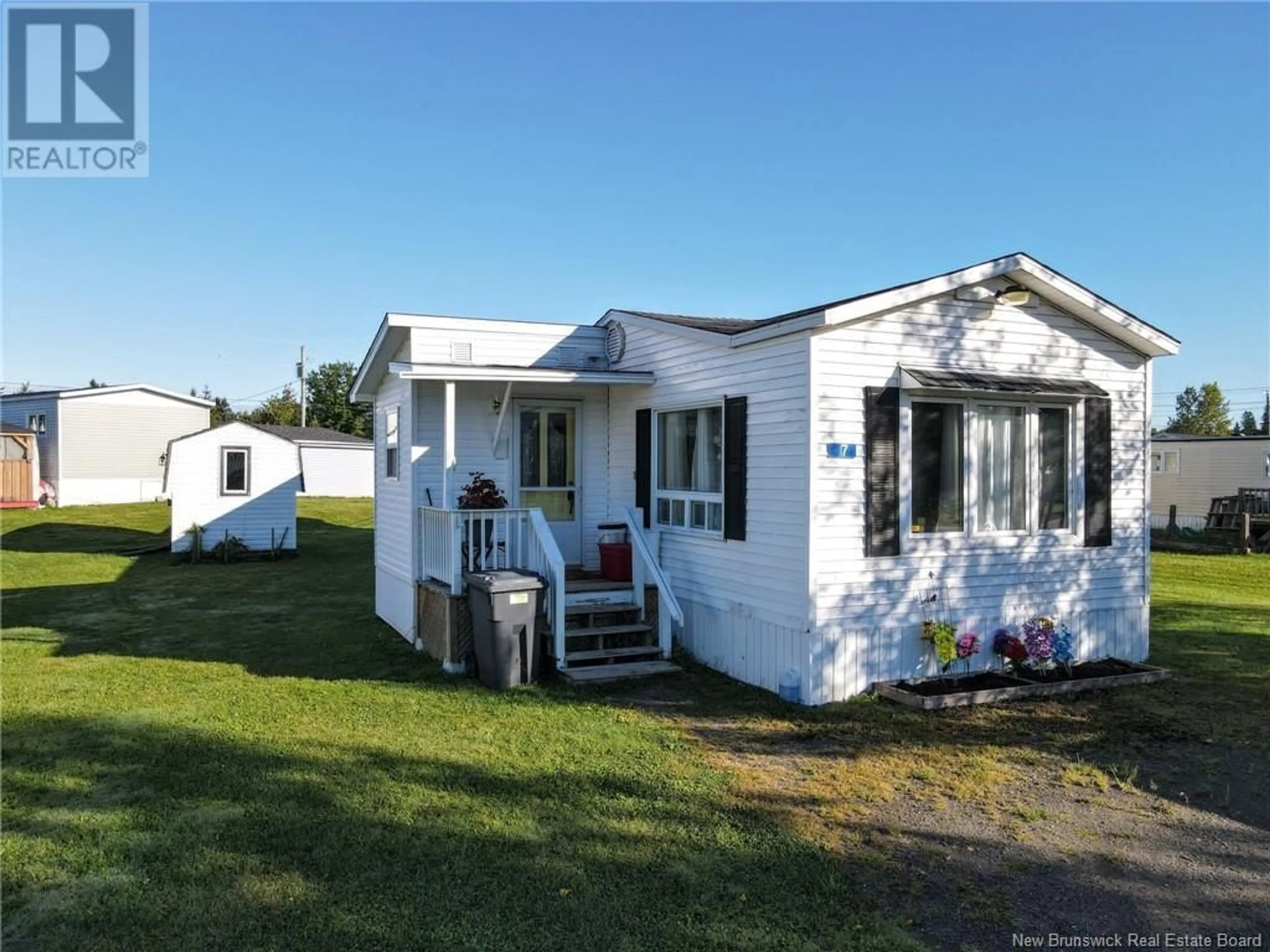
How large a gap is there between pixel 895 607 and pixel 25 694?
7.79m

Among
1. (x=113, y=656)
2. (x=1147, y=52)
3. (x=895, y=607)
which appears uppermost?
(x=1147, y=52)

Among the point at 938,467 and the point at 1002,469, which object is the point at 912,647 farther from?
the point at 1002,469

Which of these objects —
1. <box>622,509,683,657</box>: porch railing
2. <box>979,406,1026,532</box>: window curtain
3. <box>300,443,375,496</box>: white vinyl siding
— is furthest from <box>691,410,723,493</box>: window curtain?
<box>300,443,375,496</box>: white vinyl siding

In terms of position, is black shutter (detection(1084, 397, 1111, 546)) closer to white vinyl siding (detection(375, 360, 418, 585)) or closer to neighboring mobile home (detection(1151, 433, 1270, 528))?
white vinyl siding (detection(375, 360, 418, 585))

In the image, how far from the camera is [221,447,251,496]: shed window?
19.0 meters

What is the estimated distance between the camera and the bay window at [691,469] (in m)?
8.42

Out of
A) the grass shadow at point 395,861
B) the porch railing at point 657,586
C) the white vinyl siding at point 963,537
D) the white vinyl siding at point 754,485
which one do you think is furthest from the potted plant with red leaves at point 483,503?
the white vinyl siding at point 963,537

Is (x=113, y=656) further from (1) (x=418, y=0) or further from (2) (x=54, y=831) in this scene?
(1) (x=418, y=0)

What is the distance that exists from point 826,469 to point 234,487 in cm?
1653

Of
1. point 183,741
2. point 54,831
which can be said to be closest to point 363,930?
point 54,831

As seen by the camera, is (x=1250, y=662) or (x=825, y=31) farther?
(x=825, y=31)

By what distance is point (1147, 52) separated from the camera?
29.9 ft

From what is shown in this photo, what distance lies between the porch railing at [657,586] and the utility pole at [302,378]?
39911 mm

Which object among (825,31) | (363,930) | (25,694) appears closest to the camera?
(363,930)
